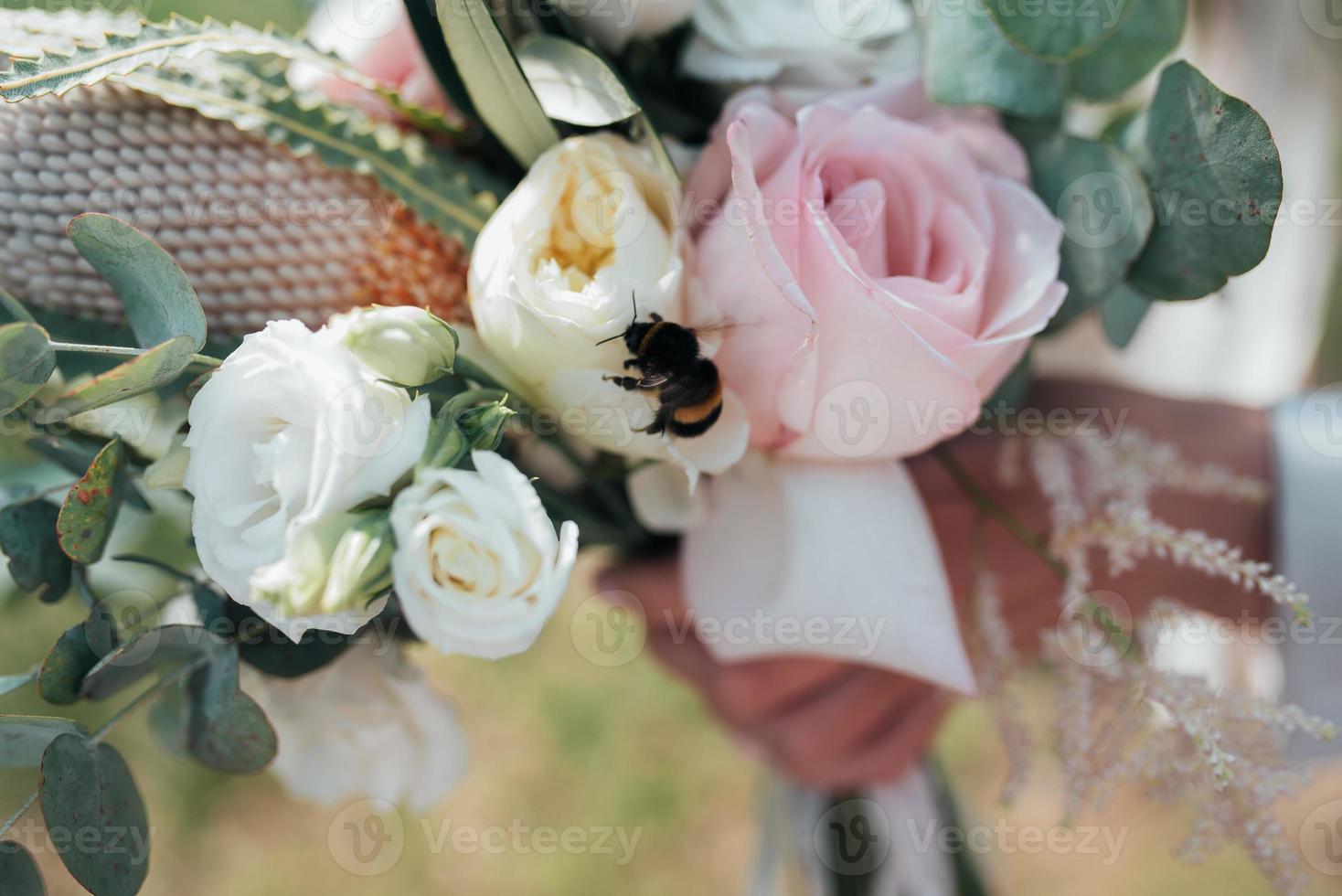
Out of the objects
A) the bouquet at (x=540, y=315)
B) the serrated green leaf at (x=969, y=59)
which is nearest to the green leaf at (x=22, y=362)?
the bouquet at (x=540, y=315)

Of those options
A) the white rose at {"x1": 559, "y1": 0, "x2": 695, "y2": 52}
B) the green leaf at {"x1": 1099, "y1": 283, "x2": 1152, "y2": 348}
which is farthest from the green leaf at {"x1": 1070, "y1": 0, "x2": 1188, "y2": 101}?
the white rose at {"x1": 559, "y1": 0, "x2": 695, "y2": 52}

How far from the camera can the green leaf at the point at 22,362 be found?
0.32 m

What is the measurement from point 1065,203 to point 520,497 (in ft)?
1.08

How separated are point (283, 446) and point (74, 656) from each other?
0.18m

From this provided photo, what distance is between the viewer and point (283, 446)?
A: 32cm

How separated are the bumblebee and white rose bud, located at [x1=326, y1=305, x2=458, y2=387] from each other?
2.8 inches

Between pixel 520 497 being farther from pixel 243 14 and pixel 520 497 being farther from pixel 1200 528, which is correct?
pixel 243 14

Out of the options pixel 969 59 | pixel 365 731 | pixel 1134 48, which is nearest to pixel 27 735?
pixel 365 731

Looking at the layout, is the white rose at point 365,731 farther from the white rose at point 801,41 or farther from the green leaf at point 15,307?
the white rose at point 801,41

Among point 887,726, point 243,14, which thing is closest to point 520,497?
point 887,726

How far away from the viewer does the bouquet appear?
0.33 meters

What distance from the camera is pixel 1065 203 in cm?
46

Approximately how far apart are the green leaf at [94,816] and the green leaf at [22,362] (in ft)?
0.50

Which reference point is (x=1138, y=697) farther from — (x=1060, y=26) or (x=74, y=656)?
(x=74, y=656)
